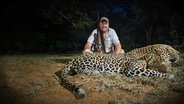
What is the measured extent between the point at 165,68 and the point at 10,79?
6.78ft

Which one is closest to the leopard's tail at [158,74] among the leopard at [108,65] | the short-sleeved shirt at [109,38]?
the leopard at [108,65]

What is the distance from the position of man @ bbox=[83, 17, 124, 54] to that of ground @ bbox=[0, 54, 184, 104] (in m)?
0.94

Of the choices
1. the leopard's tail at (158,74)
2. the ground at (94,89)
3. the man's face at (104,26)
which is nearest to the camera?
the ground at (94,89)

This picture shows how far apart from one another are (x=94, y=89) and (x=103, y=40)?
5.41ft

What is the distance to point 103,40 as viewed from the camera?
509 centimetres

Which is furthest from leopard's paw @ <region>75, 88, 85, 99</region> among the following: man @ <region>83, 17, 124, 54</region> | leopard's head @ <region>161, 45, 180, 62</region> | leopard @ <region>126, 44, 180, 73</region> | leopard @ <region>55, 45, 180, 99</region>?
leopard's head @ <region>161, 45, 180, 62</region>

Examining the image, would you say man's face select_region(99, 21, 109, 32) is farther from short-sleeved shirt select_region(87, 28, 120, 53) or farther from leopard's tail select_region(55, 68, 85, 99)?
leopard's tail select_region(55, 68, 85, 99)

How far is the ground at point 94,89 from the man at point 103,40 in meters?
0.94

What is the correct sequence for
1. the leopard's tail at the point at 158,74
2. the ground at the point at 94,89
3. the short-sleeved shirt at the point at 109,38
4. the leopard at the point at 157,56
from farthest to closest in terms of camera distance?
the short-sleeved shirt at the point at 109,38 < the leopard at the point at 157,56 < the leopard's tail at the point at 158,74 < the ground at the point at 94,89

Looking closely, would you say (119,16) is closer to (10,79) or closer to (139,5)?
(139,5)

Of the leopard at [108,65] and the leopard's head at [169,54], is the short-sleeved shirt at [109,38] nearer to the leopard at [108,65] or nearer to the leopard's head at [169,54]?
the leopard at [108,65]

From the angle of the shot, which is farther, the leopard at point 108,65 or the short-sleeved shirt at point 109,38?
the short-sleeved shirt at point 109,38

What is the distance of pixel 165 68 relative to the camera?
4223 mm

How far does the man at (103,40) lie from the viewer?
5008mm
